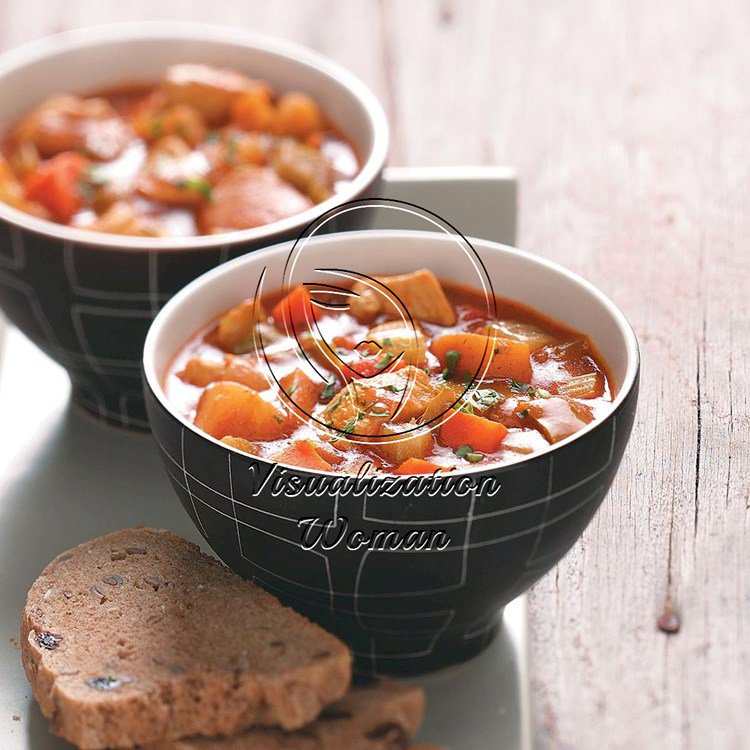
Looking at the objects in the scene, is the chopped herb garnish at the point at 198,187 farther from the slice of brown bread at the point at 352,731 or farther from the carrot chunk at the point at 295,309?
the slice of brown bread at the point at 352,731

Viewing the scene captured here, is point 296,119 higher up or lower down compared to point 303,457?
higher up

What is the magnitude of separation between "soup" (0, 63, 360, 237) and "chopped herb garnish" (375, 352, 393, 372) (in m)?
0.58

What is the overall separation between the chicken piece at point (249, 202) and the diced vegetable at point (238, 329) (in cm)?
37

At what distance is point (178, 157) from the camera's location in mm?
2643

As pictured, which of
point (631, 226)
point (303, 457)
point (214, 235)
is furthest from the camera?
point (631, 226)

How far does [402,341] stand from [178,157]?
0.90 metres

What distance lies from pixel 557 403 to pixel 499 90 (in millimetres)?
2109

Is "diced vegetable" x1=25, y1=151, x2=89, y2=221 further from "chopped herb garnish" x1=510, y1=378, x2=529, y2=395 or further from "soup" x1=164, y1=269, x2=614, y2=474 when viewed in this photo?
"chopped herb garnish" x1=510, y1=378, x2=529, y2=395

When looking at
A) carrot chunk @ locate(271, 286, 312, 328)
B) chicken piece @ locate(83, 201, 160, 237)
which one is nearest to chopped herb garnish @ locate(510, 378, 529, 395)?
carrot chunk @ locate(271, 286, 312, 328)

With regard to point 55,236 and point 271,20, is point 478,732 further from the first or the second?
point 271,20

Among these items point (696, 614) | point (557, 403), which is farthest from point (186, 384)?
point (696, 614)

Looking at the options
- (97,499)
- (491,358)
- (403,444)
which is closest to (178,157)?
(97,499)

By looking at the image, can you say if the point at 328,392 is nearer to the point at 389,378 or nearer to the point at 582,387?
the point at 389,378

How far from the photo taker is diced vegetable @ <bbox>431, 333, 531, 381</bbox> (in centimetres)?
190
